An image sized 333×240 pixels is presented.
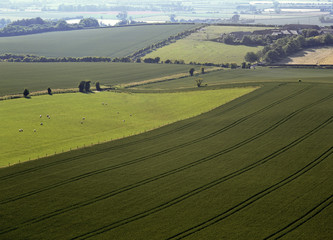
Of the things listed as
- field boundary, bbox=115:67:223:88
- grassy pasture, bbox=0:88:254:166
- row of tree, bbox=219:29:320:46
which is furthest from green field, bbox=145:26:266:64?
grassy pasture, bbox=0:88:254:166

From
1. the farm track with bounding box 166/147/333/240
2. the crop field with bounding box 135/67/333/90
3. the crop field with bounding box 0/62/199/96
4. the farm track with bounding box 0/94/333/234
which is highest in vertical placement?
the farm track with bounding box 166/147/333/240

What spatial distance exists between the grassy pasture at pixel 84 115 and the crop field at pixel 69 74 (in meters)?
17.6

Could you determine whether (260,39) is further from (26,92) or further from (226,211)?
(226,211)

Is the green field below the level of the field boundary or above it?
above

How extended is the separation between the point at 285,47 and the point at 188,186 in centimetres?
12353

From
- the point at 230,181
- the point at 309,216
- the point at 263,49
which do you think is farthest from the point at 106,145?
the point at 263,49

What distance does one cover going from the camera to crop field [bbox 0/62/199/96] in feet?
417

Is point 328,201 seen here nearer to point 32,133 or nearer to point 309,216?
point 309,216

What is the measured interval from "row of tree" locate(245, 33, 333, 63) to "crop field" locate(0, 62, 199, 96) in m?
29.0

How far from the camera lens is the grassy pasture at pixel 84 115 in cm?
7081

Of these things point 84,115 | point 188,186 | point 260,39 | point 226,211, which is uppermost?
point 226,211

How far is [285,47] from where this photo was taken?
162875mm

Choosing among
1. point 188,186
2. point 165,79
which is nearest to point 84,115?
point 188,186

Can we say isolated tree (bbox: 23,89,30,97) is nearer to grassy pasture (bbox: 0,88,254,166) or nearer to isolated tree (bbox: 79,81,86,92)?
grassy pasture (bbox: 0,88,254,166)
